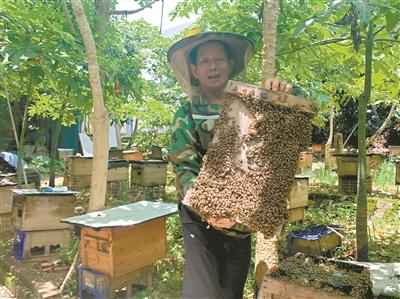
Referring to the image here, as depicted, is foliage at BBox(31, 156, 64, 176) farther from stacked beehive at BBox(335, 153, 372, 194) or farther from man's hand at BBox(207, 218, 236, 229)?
man's hand at BBox(207, 218, 236, 229)

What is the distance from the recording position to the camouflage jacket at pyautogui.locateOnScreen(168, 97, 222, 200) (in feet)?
4.91

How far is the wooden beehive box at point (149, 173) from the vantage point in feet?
19.9

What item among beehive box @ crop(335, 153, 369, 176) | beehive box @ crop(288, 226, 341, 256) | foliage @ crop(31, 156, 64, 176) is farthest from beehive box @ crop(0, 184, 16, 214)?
foliage @ crop(31, 156, 64, 176)

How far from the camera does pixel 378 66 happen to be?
2801mm

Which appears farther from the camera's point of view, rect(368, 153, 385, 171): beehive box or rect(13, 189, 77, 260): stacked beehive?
rect(368, 153, 385, 171): beehive box

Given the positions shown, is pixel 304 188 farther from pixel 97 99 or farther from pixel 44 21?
pixel 44 21

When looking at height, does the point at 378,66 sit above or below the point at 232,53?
above

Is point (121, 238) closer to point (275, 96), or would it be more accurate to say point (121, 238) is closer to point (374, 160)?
point (275, 96)

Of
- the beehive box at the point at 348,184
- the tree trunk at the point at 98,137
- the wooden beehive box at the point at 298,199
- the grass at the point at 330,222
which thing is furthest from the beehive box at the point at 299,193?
the tree trunk at the point at 98,137

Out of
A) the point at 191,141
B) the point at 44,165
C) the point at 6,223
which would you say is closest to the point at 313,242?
the point at 191,141

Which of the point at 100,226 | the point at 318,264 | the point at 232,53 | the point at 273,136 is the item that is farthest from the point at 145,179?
the point at 273,136

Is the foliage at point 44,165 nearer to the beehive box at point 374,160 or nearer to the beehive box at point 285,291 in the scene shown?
the beehive box at point 374,160

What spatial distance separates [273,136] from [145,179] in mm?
4935

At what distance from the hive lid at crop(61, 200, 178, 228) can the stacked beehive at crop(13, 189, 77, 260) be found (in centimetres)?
100
